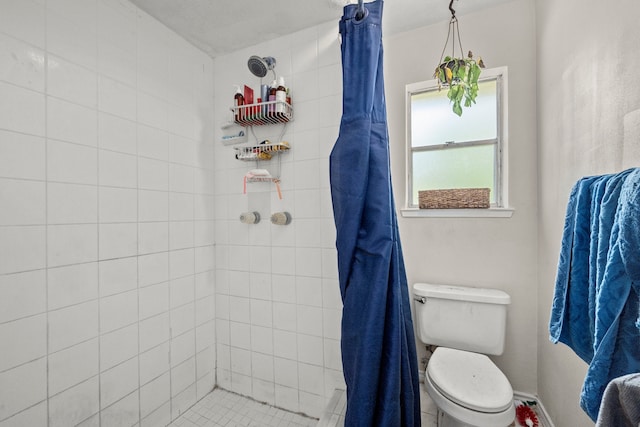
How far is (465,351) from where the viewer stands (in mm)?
1478

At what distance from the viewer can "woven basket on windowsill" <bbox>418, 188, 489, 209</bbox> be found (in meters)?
1.58

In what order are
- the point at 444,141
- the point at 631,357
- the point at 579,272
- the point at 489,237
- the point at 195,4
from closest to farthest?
the point at 631,357, the point at 579,272, the point at 195,4, the point at 489,237, the point at 444,141

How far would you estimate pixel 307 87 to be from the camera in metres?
1.67

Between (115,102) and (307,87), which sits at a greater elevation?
(307,87)

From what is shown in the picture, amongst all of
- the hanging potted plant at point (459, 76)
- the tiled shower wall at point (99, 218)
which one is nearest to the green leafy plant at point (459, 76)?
the hanging potted plant at point (459, 76)

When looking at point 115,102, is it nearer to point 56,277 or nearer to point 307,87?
point 56,277

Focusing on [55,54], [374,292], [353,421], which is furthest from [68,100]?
[353,421]

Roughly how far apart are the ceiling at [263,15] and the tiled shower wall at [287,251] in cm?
9

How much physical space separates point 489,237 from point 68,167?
7.28 ft

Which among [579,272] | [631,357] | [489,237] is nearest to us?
[631,357]

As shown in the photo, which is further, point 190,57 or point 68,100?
point 190,57

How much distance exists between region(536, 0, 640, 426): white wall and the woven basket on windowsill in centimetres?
29

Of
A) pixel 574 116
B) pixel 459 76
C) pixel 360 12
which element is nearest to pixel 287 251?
pixel 360 12

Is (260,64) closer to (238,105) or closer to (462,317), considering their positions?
(238,105)
